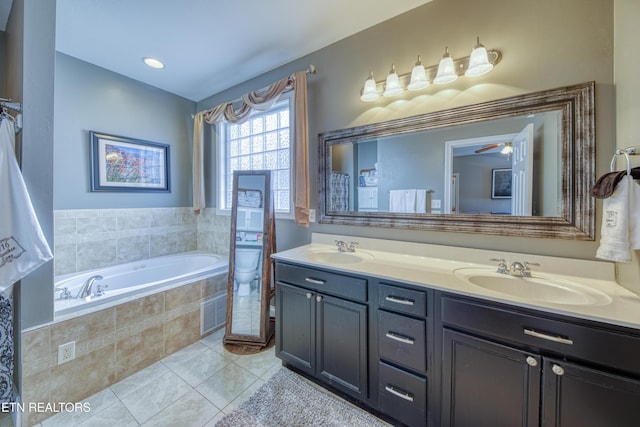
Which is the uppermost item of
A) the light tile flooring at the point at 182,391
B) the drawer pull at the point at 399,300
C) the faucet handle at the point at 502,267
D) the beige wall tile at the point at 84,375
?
the faucet handle at the point at 502,267

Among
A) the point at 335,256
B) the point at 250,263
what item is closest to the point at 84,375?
the point at 250,263

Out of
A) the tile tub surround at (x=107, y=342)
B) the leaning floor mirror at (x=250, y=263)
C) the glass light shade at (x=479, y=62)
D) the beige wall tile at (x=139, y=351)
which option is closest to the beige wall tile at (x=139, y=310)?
the tile tub surround at (x=107, y=342)

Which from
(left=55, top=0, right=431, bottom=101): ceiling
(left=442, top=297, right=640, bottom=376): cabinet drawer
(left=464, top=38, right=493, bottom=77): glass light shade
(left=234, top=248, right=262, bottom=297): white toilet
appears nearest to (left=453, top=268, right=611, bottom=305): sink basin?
(left=442, top=297, right=640, bottom=376): cabinet drawer

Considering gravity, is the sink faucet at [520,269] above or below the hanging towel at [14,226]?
below

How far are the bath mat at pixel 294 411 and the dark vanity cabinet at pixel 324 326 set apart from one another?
10 cm

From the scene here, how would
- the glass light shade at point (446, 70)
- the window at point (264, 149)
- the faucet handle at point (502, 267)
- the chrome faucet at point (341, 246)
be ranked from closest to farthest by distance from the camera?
the faucet handle at point (502, 267) → the glass light shade at point (446, 70) → the chrome faucet at point (341, 246) → the window at point (264, 149)

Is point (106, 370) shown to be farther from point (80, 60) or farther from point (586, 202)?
point (586, 202)

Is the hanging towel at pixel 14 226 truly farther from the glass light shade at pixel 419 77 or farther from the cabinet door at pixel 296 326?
the glass light shade at pixel 419 77

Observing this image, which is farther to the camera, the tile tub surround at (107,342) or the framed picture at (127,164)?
the framed picture at (127,164)

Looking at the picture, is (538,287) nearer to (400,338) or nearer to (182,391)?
(400,338)

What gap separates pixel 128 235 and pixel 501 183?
11.2ft

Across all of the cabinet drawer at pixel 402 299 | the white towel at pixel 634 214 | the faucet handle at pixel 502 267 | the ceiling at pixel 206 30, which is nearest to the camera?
the white towel at pixel 634 214

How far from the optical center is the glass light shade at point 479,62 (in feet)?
4.61

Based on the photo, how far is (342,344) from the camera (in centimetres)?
152
